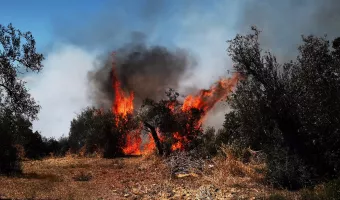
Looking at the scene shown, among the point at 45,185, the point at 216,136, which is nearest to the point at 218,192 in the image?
the point at 45,185

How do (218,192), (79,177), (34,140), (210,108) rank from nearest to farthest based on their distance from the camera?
(218,192)
(79,177)
(210,108)
(34,140)

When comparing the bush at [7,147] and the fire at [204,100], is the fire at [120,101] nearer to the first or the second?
the fire at [204,100]

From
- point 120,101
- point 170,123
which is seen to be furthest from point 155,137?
point 120,101

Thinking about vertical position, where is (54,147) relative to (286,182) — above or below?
above

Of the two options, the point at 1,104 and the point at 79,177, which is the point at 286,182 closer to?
the point at 79,177

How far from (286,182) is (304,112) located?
3015 millimetres

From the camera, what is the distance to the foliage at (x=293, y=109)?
13.0 meters

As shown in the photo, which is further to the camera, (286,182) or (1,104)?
(1,104)

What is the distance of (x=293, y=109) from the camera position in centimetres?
1331

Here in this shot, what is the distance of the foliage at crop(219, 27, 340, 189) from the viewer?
1297 centimetres

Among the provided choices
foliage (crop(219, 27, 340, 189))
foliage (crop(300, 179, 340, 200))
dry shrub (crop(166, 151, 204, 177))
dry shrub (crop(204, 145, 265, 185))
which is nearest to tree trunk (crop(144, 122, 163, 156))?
dry shrub (crop(166, 151, 204, 177))

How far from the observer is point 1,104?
55.2ft

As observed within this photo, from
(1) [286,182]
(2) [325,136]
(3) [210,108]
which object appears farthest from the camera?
(3) [210,108]

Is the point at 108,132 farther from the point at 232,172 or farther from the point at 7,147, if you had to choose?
the point at 232,172
